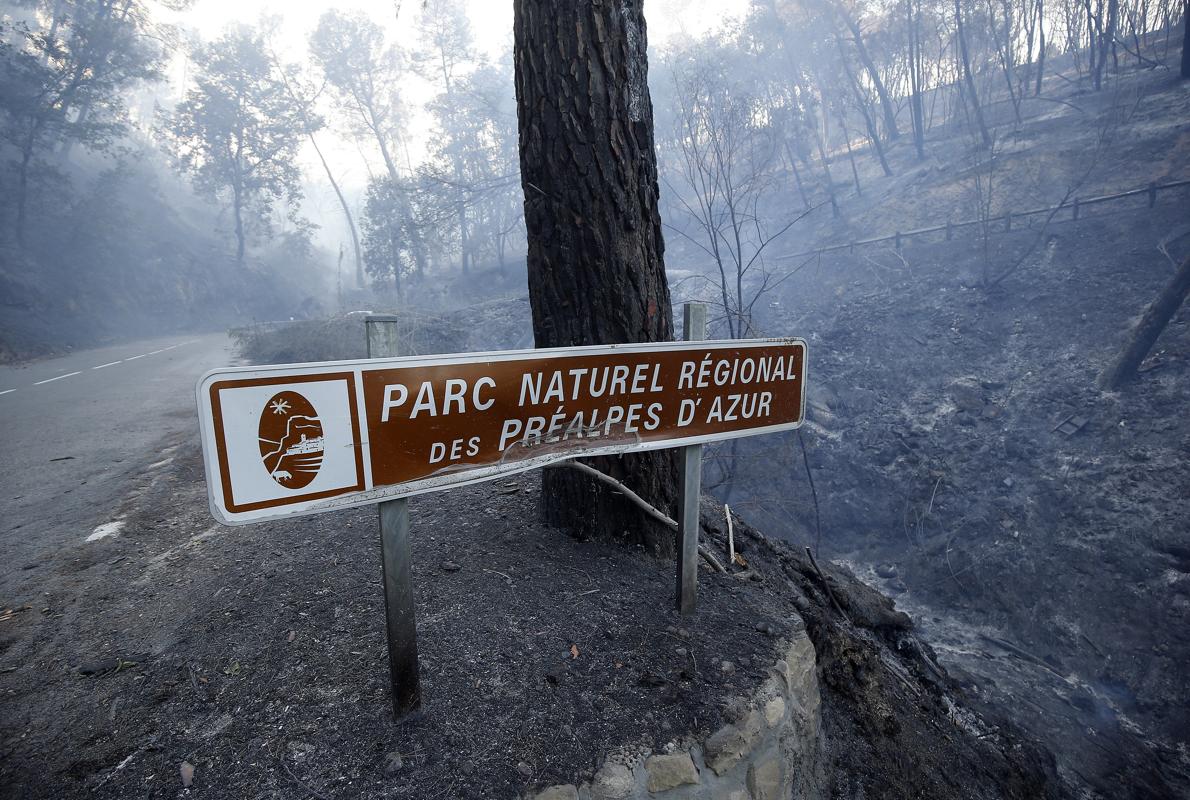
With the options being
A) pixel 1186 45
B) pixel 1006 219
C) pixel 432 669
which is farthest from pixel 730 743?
pixel 1186 45

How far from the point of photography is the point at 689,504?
88.0 inches

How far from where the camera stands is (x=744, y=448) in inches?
400

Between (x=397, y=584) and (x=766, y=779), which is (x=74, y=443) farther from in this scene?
(x=766, y=779)

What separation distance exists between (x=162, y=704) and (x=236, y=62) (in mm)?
38667

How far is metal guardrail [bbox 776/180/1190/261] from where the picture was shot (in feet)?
41.1

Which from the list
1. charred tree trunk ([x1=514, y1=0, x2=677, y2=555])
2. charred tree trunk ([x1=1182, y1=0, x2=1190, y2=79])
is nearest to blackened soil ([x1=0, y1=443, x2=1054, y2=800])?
charred tree trunk ([x1=514, y1=0, x2=677, y2=555])

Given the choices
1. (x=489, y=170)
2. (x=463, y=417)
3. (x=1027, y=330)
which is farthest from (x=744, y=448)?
(x=489, y=170)

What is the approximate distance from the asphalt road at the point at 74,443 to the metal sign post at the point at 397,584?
1215 millimetres

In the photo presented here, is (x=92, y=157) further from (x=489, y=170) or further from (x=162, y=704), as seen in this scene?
(x=162, y=704)

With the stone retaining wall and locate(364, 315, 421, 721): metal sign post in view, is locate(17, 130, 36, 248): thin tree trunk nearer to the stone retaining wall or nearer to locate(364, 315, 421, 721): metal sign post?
locate(364, 315, 421, 721): metal sign post

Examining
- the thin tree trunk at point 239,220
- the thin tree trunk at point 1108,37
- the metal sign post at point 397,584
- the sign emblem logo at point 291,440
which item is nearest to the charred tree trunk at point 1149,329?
the metal sign post at point 397,584

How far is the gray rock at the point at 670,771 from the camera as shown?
175cm

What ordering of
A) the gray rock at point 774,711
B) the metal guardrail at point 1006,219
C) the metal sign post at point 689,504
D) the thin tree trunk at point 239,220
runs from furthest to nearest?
1. the thin tree trunk at point 239,220
2. the metal guardrail at point 1006,219
3. the metal sign post at point 689,504
4. the gray rock at point 774,711

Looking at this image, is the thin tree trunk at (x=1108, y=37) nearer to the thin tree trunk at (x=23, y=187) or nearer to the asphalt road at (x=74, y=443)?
the asphalt road at (x=74, y=443)
